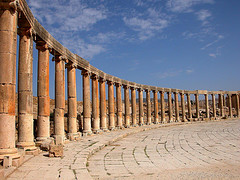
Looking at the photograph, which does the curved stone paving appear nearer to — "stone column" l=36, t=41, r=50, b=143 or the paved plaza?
the paved plaza

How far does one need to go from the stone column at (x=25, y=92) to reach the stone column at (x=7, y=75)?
2176 millimetres

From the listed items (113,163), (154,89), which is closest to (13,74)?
(113,163)

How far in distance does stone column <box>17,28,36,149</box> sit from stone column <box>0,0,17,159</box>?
218 cm

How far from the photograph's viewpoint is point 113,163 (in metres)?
9.69

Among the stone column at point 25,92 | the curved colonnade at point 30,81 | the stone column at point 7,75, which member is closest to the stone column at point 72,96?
the curved colonnade at point 30,81

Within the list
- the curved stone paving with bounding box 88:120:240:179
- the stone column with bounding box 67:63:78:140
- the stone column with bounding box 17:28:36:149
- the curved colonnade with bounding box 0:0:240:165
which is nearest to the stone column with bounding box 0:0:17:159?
the curved colonnade with bounding box 0:0:240:165

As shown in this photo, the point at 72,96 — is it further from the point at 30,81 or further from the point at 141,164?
the point at 141,164

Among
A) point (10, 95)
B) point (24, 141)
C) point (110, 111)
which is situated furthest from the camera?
point (110, 111)

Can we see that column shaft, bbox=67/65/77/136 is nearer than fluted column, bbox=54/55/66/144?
No

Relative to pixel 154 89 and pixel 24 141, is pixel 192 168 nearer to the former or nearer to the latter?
pixel 24 141

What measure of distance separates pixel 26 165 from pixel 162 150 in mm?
6955

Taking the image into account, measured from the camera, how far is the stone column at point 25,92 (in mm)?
10812

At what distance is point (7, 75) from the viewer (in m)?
Answer: 8.70

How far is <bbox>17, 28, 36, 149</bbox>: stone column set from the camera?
10.8m
